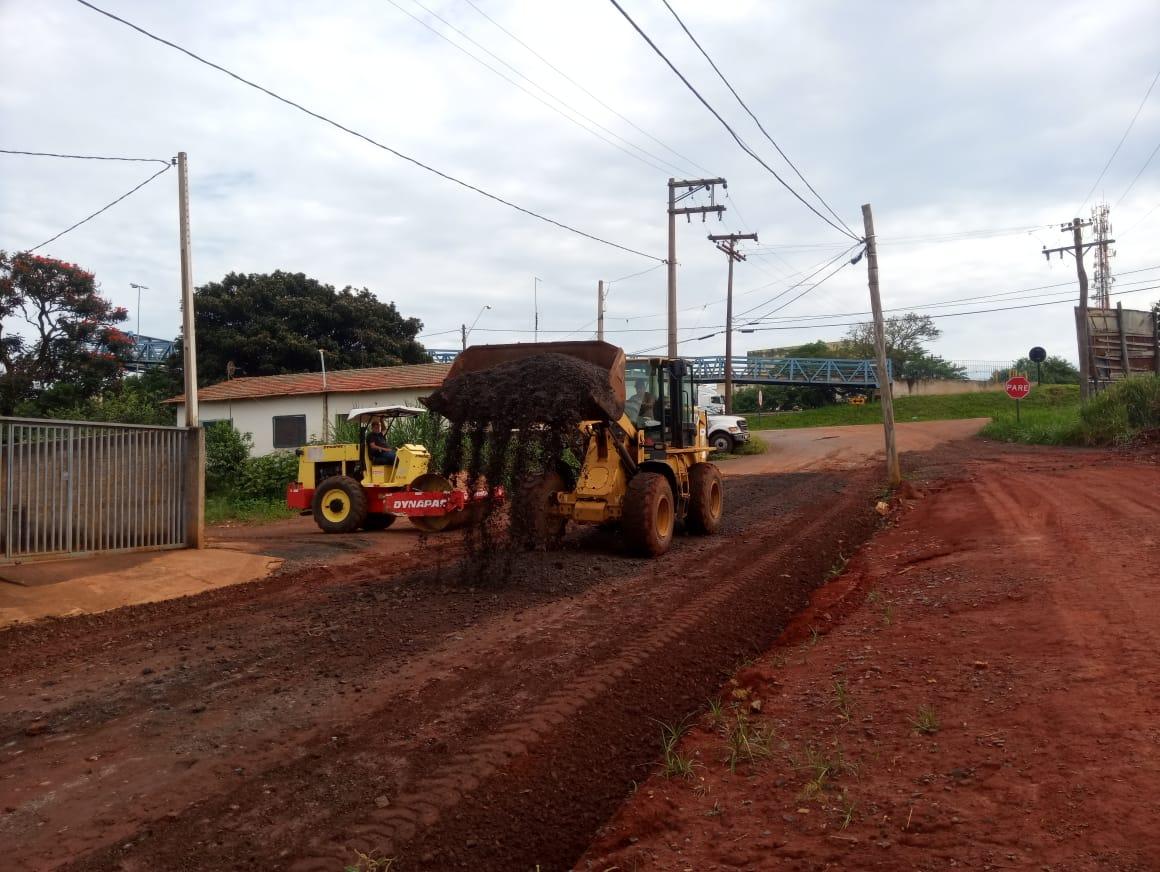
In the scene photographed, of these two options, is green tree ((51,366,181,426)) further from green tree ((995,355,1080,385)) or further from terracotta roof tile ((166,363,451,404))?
green tree ((995,355,1080,385))

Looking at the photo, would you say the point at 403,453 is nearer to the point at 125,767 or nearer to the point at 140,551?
the point at 140,551

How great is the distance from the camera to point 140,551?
11227 mm

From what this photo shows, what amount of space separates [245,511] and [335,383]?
24.1 feet

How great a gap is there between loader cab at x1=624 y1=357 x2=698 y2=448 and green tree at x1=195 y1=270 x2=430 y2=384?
24562 mm

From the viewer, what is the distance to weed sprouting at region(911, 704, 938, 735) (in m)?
4.86

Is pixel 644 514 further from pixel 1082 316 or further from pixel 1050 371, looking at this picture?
pixel 1050 371

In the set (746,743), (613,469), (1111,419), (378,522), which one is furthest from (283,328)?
(746,743)

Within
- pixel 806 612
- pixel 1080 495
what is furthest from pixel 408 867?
pixel 1080 495

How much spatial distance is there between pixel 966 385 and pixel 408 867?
62494 mm

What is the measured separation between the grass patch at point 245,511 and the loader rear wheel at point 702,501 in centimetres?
940

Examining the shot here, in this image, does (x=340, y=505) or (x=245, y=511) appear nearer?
(x=340, y=505)

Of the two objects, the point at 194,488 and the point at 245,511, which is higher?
the point at 194,488

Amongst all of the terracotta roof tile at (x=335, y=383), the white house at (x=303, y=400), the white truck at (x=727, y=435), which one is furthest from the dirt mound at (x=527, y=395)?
the white truck at (x=727, y=435)

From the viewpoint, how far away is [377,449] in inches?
593
